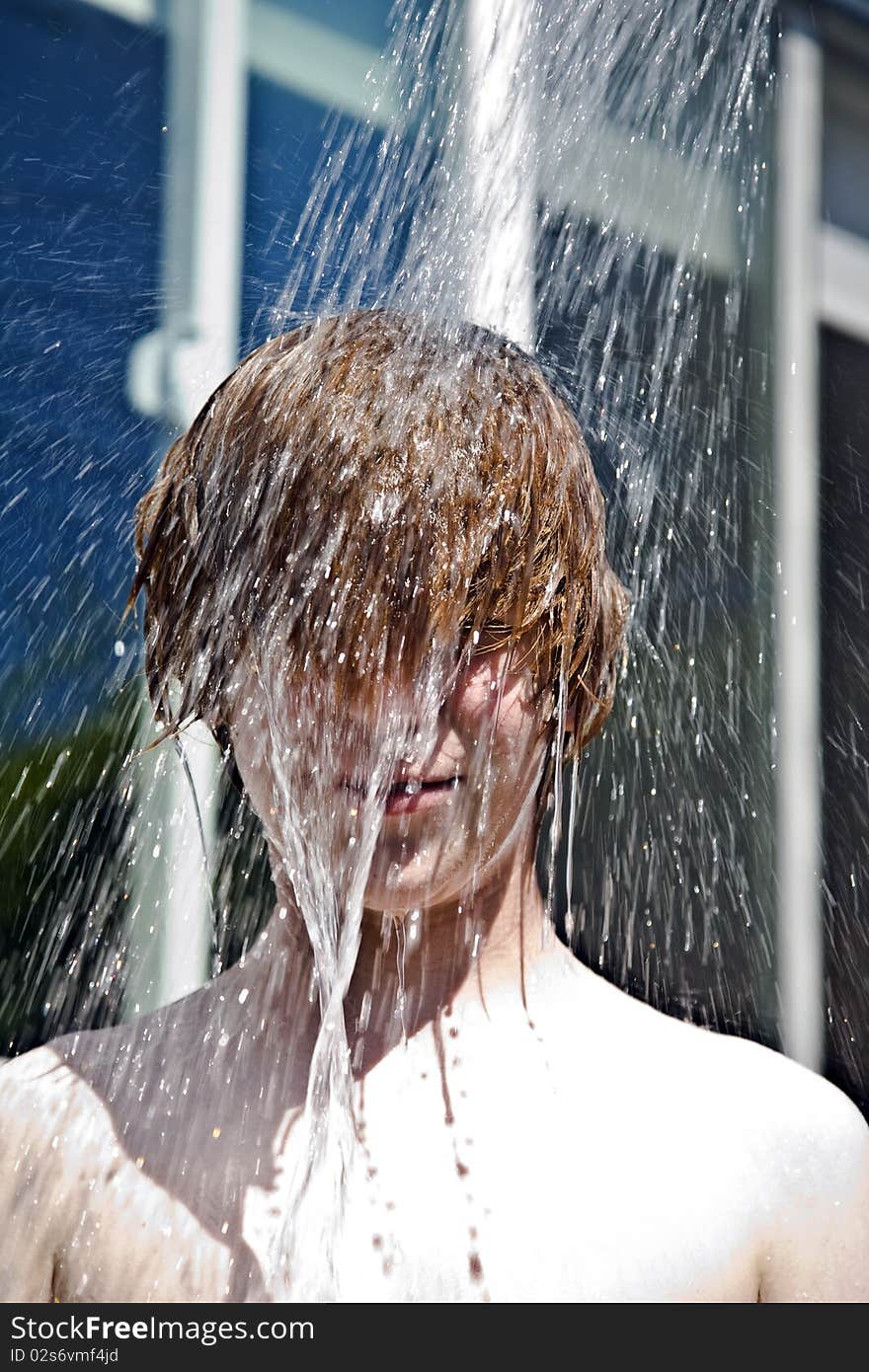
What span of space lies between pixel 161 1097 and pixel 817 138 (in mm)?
2856

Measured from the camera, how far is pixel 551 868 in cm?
331

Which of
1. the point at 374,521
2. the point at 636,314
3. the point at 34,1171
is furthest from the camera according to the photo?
the point at 636,314

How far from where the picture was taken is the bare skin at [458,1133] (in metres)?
1.37

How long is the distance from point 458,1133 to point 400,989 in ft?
0.53

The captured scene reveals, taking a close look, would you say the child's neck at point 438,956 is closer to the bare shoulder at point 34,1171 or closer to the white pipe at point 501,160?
the bare shoulder at point 34,1171

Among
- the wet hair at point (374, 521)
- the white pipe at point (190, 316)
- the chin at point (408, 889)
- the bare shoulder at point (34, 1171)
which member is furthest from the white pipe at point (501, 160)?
the bare shoulder at point (34, 1171)

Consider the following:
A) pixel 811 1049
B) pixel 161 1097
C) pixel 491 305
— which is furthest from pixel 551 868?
pixel 161 1097

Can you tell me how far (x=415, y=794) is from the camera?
1.36m

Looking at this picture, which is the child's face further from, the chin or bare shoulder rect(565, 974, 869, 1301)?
bare shoulder rect(565, 974, 869, 1301)

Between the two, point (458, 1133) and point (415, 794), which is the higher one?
point (415, 794)

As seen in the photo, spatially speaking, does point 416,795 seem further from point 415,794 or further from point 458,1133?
point 458,1133

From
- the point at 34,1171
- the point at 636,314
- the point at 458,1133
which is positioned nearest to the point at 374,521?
the point at 458,1133

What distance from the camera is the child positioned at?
4.45ft

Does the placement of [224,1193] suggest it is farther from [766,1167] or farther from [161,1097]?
[766,1167]
